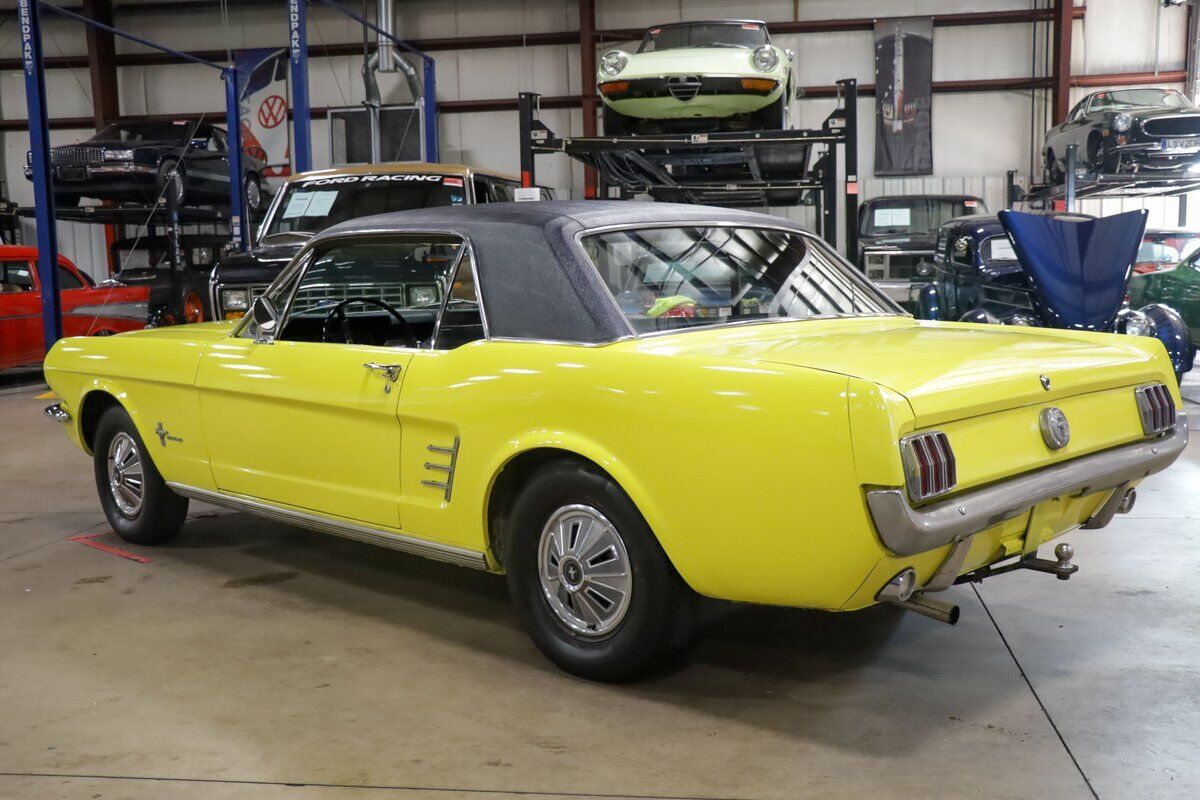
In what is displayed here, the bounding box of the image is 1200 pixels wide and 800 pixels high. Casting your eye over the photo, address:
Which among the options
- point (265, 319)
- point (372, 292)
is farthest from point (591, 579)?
point (372, 292)

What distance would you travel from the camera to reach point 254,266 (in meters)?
7.78

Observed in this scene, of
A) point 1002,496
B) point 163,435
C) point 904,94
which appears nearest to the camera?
point 1002,496

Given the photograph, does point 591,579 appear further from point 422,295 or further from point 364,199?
point 364,199

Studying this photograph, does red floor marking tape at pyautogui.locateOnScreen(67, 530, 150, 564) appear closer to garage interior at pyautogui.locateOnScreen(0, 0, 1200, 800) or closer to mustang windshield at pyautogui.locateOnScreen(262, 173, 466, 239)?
garage interior at pyautogui.locateOnScreen(0, 0, 1200, 800)

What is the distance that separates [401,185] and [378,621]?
17.2 feet

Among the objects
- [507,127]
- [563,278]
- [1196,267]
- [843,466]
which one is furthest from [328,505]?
[507,127]

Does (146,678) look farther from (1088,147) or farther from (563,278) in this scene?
(1088,147)

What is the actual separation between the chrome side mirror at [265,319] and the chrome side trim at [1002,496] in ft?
8.16

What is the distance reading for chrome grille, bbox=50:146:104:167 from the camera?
13883 mm

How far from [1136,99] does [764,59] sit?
708 cm

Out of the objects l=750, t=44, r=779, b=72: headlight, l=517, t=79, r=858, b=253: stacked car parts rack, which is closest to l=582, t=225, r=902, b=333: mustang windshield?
l=517, t=79, r=858, b=253: stacked car parts rack

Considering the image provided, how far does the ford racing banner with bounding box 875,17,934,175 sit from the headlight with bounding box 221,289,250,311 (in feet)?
44.1

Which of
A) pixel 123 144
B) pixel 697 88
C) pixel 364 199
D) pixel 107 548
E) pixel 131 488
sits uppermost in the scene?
pixel 123 144

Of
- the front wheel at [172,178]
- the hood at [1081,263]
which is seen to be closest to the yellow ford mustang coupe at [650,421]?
the hood at [1081,263]
